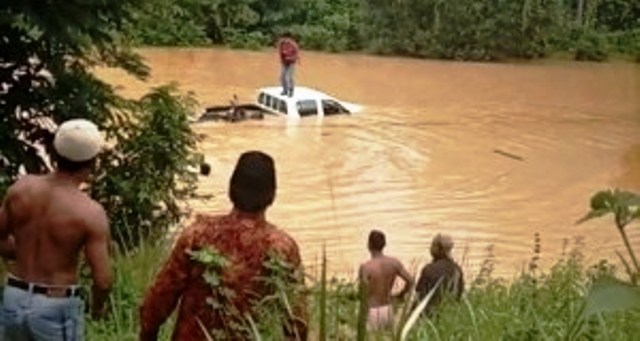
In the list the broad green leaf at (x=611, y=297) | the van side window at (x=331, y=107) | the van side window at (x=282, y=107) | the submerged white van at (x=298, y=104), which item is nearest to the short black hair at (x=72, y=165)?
the broad green leaf at (x=611, y=297)

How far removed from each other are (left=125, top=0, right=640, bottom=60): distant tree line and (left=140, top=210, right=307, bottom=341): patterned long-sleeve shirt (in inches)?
1508

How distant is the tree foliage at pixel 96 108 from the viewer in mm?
8188

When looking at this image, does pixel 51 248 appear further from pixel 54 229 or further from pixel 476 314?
pixel 476 314

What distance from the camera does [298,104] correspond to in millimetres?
28344

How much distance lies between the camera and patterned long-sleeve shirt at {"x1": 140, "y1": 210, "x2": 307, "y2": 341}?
351 cm

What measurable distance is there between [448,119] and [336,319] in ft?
93.0

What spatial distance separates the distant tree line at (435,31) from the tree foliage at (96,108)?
3066 centimetres

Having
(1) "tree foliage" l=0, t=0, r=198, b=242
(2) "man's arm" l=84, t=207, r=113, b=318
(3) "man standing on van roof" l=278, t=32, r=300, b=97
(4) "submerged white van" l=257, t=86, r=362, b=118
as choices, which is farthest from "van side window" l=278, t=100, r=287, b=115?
(2) "man's arm" l=84, t=207, r=113, b=318

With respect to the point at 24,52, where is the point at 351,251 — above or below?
below

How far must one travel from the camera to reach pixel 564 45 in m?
45.5

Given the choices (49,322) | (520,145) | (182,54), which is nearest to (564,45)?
(182,54)

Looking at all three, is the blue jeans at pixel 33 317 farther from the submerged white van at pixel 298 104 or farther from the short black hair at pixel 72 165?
the submerged white van at pixel 298 104

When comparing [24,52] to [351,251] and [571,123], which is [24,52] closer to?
[351,251]

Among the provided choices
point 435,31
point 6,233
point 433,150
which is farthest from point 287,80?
point 6,233
